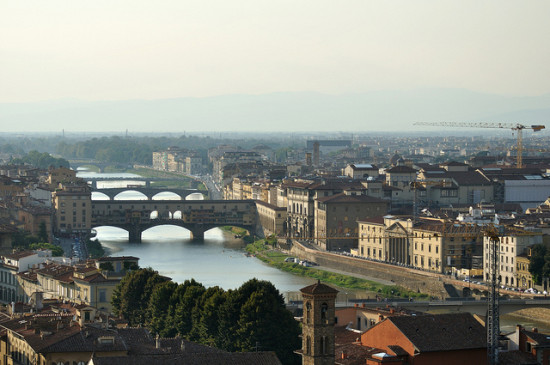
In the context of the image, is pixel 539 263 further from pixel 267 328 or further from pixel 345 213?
pixel 267 328

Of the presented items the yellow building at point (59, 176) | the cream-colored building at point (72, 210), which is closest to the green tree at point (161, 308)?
the cream-colored building at point (72, 210)

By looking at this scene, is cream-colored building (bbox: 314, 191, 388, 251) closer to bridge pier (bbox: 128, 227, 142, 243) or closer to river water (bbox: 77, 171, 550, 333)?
river water (bbox: 77, 171, 550, 333)

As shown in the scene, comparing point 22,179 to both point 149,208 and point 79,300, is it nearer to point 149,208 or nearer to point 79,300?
point 149,208

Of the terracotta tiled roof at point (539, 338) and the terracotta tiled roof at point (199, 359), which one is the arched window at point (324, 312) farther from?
the terracotta tiled roof at point (539, 338)

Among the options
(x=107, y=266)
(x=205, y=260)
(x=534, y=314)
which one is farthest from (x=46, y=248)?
(x=534, y=314)

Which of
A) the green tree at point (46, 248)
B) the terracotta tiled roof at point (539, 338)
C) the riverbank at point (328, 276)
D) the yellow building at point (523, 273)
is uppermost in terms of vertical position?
the terracotta tiled roof at point (539, 338)

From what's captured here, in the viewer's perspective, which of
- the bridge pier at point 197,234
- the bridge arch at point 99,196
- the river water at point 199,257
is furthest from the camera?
the bridge arch at point 99,196

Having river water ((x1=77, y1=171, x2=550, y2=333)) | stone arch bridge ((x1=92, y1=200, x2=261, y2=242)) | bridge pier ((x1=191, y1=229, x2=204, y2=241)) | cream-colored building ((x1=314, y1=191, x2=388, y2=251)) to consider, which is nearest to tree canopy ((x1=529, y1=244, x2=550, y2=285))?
river water ((x1=77, y1=171, x2=550, y2=333))
